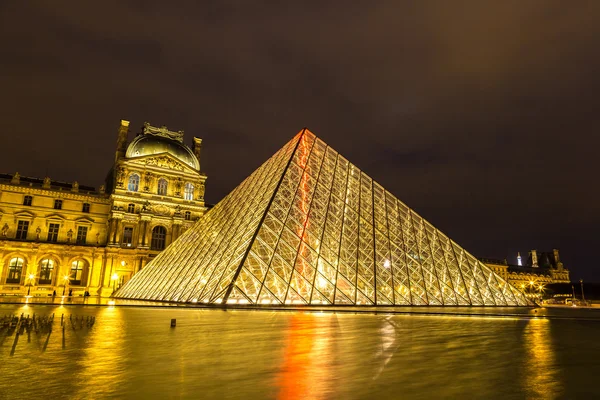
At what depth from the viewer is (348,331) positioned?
802cm

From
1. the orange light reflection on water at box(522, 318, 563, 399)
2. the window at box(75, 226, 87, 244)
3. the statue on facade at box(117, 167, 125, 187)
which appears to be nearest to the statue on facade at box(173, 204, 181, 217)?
the statue on facade at box(117, 167, 125, 187)

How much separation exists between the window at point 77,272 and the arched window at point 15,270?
15.2 ft

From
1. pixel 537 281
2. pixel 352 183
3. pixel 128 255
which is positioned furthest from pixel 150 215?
pixel 537 281

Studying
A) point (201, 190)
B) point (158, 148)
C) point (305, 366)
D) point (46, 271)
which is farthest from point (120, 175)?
point (305, 366)

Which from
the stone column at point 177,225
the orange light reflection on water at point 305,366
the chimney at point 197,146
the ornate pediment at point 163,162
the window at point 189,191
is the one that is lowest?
the orange light reflection on water at point 305,366

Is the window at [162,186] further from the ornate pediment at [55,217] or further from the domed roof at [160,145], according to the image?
the ornate pediment at [55,217]

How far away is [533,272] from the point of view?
9225 cm

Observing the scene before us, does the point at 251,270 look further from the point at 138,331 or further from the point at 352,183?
the point at 352,183

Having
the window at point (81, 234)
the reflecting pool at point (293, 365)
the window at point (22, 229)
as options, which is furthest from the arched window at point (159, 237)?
the reflecting pool at point (293, 365)

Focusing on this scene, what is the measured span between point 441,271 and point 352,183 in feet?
25.2

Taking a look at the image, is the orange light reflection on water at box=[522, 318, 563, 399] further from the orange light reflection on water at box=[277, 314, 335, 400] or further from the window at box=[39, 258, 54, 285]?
the window at box=[39, 258, 54, 285]

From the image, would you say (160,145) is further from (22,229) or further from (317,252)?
(317,252)

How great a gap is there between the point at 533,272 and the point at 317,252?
94.2 m

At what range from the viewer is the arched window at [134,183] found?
45.6 meters
